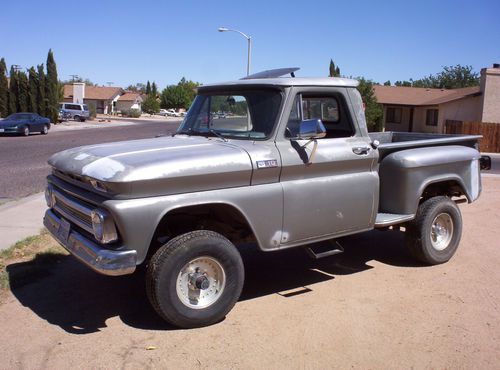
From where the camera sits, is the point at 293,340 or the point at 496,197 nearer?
the point at 293,340

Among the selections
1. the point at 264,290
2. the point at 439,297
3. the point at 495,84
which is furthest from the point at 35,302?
the point at 495,84

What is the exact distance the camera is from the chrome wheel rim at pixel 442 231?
626 centimetres

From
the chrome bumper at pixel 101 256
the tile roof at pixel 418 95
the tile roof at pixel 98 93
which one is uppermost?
the tile roof at pixel 98 93

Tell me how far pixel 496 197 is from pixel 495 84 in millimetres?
27203

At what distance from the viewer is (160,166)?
4.04 meters

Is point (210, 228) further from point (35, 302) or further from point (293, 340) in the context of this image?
point (35, 302)

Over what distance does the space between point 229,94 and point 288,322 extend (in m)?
2.33

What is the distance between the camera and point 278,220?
4641 millimetres

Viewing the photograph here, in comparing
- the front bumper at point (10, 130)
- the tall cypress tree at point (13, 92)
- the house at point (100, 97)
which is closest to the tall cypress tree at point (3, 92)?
the tall cypress tree at point (13, 92)

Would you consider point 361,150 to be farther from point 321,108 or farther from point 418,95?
point 418,95

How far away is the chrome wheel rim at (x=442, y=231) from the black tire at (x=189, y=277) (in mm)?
2894

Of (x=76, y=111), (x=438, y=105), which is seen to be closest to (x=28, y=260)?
(x=438, y=105)

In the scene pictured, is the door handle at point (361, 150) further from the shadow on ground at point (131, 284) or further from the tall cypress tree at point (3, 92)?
the tall cypress tree at point (3, 92)

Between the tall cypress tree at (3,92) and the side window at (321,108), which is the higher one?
the tall cypress tree at (3,92)
